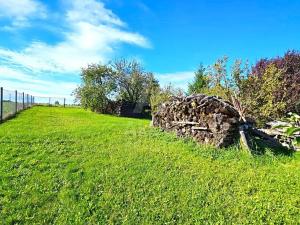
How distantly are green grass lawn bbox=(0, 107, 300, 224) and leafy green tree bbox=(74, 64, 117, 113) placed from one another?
54.8ft

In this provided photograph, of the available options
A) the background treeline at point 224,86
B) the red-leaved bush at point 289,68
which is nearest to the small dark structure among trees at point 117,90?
the background treeline at point 224,86

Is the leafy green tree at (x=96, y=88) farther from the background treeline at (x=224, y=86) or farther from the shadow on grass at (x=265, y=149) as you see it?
the shadow on grass at (x=265, y=149)

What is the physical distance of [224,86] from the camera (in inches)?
403

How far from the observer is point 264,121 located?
32.9 ft

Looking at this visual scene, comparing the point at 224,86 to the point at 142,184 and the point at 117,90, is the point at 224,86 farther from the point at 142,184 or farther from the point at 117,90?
the point at 117,90

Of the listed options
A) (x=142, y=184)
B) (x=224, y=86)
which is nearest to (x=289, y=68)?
(x=224, y=86)

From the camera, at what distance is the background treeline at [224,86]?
9.46 meters

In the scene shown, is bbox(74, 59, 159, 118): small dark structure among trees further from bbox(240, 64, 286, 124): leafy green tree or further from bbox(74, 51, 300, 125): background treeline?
bbox(240, 64, 286, 124): leafy green tree

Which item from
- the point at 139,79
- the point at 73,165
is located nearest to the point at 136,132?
the point at 73,165

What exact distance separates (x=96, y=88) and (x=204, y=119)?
1777 centimetres

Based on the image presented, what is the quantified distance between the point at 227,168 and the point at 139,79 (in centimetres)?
2078

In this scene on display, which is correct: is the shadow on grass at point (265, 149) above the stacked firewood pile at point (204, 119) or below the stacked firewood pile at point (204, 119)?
below

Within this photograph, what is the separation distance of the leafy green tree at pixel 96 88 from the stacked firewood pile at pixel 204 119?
616 inches

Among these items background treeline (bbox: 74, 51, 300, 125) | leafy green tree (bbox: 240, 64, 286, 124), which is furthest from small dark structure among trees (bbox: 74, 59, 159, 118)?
leafy green tree (bbox: 240, 64, 286, 124)
